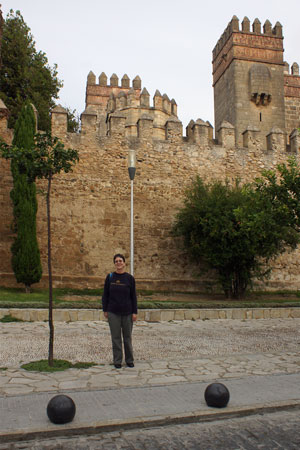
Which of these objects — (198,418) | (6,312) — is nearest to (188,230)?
(6,312)

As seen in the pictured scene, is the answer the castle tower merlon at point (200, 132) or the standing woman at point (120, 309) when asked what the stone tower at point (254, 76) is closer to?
the castle tower merlon at point (200, 132)

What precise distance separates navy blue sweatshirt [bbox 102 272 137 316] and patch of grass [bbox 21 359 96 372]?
30.5 inches

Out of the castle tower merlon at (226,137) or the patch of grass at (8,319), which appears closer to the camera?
the patch of grass at (8,319)

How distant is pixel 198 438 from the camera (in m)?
3.30

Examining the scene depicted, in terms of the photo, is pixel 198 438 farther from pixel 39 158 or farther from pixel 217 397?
pixel 39 158

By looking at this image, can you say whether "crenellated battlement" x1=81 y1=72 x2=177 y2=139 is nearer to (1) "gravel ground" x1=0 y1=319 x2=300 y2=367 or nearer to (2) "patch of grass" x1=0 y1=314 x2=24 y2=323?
(2) "patch of grass" x1=0 y1=314 x2=24 y2=323

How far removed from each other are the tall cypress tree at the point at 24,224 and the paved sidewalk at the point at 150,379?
4833 millimetres

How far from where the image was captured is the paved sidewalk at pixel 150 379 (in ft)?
11.7

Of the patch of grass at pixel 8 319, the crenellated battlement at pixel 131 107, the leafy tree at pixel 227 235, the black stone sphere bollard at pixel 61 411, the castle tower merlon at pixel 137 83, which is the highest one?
the castle tower merlon at pixel 137 83

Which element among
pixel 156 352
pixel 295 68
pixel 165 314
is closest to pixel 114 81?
pixel 295 68

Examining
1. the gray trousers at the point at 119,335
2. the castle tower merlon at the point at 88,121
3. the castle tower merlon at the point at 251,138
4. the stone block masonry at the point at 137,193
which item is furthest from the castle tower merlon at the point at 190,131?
the gray trousers at the point at 119,335

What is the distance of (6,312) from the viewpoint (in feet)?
29.6

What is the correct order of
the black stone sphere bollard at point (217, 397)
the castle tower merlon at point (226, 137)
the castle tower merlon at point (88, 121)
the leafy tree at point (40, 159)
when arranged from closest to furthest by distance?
1. the black stone sphere bollard at point (217, 397)
2. the leafy tree at point (40, 159)
3. the castle tower merlon at point (88, 121)
4. the castle tower merlon at point (226, 137)

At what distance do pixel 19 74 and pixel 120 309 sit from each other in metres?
19.1
